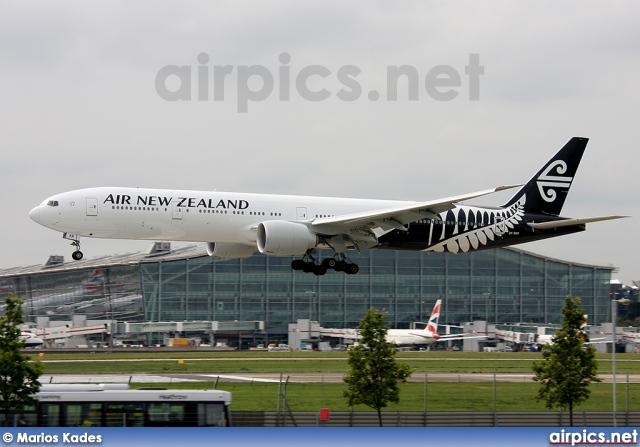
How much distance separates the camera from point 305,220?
52406mm

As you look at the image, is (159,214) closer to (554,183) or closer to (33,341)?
(554,183)

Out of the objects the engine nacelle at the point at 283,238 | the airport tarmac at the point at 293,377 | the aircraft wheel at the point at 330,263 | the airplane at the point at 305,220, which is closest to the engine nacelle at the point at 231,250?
the airplane at the point at 305,220

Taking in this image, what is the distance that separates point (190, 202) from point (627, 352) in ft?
206

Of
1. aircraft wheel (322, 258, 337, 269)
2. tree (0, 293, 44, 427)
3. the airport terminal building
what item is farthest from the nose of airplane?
the airport terminal building

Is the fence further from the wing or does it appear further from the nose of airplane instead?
the nose of airplane

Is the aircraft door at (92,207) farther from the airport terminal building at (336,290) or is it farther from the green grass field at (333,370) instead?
the airport terminal building at (336,290)

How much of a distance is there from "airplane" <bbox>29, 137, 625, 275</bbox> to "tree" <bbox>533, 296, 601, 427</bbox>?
7.56m

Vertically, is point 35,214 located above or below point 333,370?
above

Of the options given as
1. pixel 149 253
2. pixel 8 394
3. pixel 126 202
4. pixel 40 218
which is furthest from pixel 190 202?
pixel 149 253

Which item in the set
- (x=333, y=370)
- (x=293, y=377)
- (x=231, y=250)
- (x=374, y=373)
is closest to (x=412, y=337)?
(x=333, y=370)

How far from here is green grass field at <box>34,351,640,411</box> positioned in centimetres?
4650

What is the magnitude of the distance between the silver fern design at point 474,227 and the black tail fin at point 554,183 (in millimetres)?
956

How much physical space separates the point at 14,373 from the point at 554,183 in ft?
121

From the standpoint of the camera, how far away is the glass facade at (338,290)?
4331 inches
